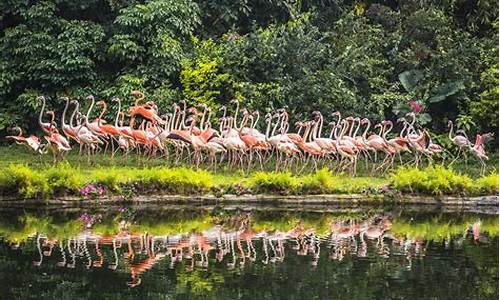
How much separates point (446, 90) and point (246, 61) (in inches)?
190

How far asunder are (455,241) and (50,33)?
1246cm

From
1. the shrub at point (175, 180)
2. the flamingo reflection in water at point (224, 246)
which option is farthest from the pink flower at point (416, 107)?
the flamingo reflection in water at point (224, 246)

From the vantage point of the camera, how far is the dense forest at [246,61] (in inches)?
762

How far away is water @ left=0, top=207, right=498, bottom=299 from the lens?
7.94 m

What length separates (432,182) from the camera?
14148 mm

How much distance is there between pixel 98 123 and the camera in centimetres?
1669

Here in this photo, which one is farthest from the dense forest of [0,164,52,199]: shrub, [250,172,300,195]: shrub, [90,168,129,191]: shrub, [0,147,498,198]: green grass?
[0,164,52,199]: shrub

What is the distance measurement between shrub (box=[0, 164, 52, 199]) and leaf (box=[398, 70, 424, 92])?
34.1 feet

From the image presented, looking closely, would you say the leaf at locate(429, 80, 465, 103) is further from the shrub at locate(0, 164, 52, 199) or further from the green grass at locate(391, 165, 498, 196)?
the shrub at locate(0, 164, 52, 199)

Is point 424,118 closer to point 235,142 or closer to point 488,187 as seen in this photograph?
point 488,187

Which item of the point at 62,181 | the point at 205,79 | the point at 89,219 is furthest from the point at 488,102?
the point at 89,219

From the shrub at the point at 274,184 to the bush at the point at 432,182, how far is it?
177 centimetres

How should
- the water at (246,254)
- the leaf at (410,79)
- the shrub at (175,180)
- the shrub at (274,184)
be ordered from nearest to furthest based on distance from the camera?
the water at (246,254) < the shrub at (175,180) < the shrub at (274,184) < the leaf at (410,79)

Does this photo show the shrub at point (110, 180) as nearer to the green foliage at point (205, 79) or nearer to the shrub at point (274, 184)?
the shrub at point (274, 184)
